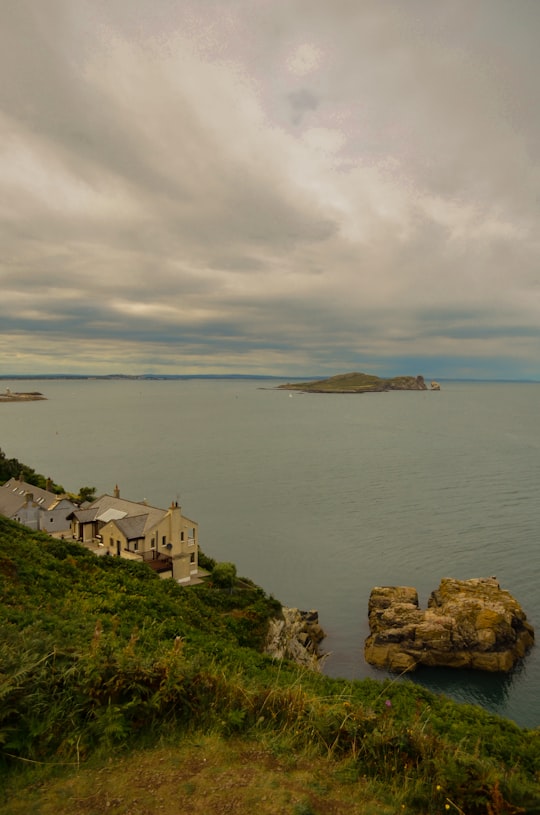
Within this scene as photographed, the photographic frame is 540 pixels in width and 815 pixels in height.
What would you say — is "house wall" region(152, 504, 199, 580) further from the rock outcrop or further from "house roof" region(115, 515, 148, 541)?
the rock outcrop

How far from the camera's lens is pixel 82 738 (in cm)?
801

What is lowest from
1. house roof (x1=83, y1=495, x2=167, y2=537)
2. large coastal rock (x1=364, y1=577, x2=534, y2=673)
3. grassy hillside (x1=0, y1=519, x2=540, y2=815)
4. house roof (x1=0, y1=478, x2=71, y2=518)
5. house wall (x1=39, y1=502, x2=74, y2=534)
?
large coastal rock (x1=364, y1=577, x2=534, y2=673)

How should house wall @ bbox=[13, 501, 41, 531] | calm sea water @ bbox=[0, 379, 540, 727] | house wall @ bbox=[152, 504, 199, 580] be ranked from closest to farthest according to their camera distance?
house wall @ bbox=[152, 504, 199, 580] → calm sea water @ bbox=[0, 379, 540, 727] → house wall @ bbox=[13, 501, 41, 531]

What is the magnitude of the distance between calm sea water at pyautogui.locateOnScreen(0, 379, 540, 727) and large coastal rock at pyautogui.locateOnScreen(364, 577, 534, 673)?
1.02 m

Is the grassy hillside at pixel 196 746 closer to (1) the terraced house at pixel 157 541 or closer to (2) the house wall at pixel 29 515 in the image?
(1) the terraced house at pixel 157 541

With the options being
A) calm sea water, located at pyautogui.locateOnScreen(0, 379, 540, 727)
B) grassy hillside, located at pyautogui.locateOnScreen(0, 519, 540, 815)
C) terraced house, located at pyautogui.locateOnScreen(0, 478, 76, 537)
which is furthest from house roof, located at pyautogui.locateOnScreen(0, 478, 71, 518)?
grassy hillside, located at pyautogui.locateOnScreen(0, 519, 540, 815)

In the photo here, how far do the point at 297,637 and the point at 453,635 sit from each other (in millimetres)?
11902

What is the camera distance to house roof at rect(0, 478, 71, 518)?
156 ft

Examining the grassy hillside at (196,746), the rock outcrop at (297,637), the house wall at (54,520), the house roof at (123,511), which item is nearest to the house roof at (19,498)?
the house wall at (54,520)

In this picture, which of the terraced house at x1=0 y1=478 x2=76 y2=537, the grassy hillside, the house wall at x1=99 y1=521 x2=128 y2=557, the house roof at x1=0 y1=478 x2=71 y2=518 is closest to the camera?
the grassy hillside

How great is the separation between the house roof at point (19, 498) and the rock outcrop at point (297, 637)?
27398 mm

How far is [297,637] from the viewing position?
34562 mm

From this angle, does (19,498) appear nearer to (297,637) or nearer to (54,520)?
(54,520)

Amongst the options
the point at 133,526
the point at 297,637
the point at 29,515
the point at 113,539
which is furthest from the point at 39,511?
A: the point at 297,637
